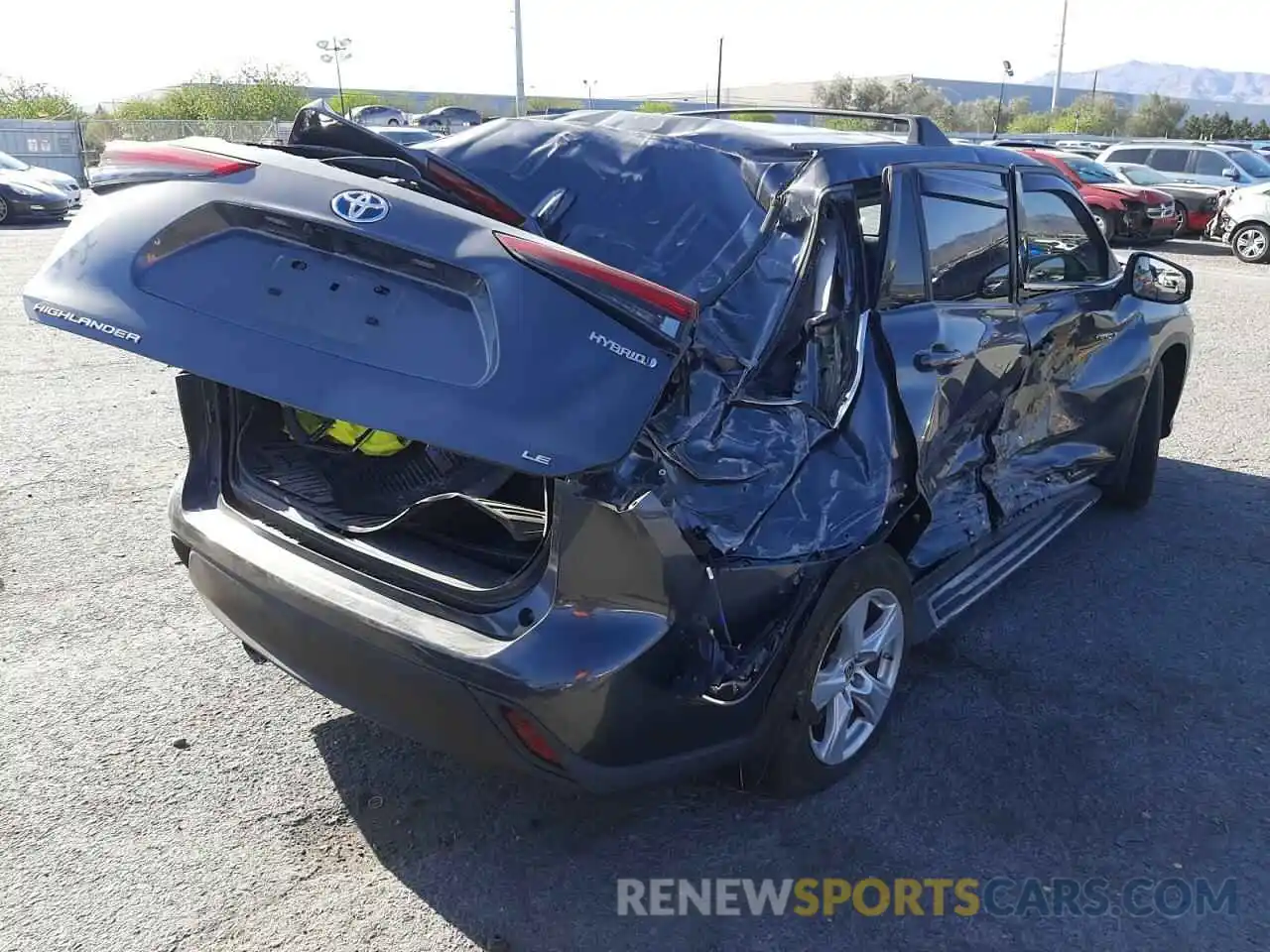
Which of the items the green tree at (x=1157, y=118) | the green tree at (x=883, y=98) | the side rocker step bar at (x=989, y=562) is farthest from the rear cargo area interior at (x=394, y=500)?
the green tree at (x=1157, y=118)

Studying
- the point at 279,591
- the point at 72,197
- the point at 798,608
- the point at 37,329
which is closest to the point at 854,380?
the point at 798,608

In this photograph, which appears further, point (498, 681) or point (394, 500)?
point (394, 500)

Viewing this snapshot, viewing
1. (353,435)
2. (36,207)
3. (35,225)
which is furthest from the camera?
(35,225)

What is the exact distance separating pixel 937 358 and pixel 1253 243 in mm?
16811

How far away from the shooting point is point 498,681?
2309 mm

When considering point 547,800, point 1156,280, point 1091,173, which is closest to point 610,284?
point 547,800

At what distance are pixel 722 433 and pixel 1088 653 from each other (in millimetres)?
2156

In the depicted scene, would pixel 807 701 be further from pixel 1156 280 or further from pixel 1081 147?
pixel 1081 147

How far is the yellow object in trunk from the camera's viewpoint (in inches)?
128

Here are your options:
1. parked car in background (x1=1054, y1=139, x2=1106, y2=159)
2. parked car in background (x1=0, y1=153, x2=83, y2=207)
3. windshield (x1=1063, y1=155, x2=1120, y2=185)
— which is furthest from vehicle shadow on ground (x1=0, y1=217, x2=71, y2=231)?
parked car in background (x1=1054, y1=139, x2=1106, y2=159)

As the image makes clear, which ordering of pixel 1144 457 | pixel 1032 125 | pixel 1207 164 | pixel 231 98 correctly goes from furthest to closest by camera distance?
pixel 1032 125 → pixel 231 98 → pixel 1207 164 → pixel 1144 457

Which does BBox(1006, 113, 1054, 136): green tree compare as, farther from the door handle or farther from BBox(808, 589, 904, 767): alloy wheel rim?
BBox(808, 589, 904, 767): alloy wheel rim

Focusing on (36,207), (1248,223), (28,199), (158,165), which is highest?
(158,165)

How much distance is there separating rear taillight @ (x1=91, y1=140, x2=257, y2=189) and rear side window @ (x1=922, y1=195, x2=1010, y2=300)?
84.3 inches
